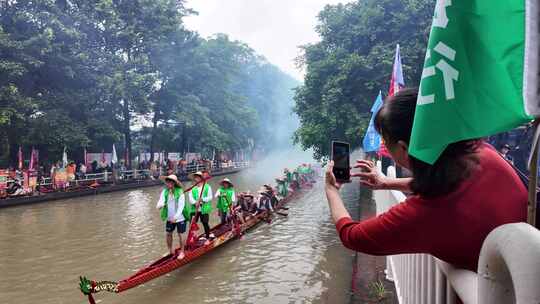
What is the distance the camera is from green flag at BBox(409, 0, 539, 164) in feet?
3.72

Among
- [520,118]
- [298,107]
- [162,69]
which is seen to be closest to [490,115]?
[520,118]

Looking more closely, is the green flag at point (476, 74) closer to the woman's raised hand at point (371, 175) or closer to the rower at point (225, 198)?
the woman's raised hand at point (371, 175)

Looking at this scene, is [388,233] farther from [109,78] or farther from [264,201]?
[109,78]

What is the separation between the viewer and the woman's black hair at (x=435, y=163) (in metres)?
1.29

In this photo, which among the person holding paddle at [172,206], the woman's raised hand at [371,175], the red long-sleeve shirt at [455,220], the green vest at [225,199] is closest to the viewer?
the red long-sleeve shirt at [455,220]

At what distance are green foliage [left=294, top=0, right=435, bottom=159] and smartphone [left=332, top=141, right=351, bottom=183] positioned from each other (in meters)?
15.8

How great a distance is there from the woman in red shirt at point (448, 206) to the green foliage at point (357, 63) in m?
16.5

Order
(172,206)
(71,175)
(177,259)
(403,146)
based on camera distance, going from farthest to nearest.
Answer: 1. (71,175)
2. (172,206)
3. (177,259)
4. (403,146)

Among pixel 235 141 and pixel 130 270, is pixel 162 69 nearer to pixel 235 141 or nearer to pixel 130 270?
pixel 235 141

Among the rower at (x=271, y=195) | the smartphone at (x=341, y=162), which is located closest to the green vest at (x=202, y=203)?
the rower at (x=271, y=195)

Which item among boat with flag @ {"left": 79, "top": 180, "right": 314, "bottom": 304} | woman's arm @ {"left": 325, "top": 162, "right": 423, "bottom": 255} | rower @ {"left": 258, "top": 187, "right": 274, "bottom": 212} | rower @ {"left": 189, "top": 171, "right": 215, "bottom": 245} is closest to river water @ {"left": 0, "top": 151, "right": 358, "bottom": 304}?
boat with flag @ {"left": 79, "top": 180, "right": 314, "bottom": 304}

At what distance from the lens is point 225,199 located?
11305 millimetres

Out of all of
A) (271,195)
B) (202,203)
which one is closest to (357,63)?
(271,195)

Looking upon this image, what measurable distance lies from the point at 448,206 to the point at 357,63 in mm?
18204
